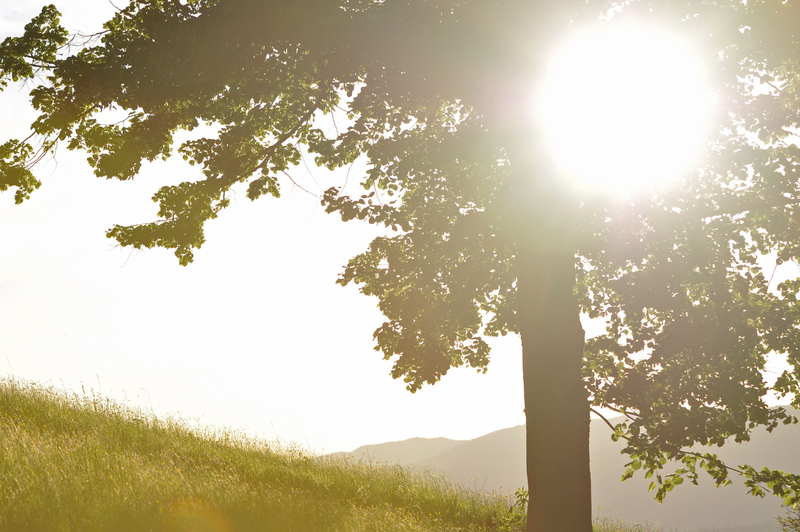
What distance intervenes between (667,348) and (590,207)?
315 centimetres

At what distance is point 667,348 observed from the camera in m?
8.92

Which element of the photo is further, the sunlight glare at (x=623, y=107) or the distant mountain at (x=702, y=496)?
the distant mountain at (x=702, y=496)

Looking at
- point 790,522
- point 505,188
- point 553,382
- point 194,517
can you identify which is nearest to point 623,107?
point 505,188

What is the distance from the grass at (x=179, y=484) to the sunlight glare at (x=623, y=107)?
6.98 meters

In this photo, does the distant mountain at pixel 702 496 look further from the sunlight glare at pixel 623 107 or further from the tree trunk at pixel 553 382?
the sunlight glare at pixel 623 107

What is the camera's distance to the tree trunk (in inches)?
289

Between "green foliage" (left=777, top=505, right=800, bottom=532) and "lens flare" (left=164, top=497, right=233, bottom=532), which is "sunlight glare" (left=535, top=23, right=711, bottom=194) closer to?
"lens flare" (left=164, top=497, right=233, bottom=532)

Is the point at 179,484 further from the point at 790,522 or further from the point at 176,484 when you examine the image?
the point at 790,522

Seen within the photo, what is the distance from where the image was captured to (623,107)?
8906mm

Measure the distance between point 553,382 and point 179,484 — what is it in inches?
248

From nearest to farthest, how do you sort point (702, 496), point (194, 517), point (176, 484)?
1. point (194, 517)
2. point (176, 484)
3. point (702, 496)

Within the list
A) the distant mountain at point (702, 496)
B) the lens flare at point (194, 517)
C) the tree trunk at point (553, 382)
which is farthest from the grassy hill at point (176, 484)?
the distant mountain at point (702, 496)

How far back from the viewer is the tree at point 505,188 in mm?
7750

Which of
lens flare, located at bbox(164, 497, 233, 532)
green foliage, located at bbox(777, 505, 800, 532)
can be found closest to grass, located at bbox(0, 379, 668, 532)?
lens flare, located at bbox(164, 497, 233, 532)
